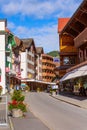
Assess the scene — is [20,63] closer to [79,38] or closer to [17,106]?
[79,38]

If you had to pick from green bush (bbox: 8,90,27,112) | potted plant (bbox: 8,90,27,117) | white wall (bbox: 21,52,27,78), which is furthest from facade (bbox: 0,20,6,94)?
potted plant (bbox: 8,90,27,117)

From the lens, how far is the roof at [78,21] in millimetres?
59938

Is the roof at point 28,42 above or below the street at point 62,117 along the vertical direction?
above

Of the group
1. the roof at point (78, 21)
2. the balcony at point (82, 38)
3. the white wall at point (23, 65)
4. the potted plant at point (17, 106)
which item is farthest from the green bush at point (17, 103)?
the white wall at point (23, 65)

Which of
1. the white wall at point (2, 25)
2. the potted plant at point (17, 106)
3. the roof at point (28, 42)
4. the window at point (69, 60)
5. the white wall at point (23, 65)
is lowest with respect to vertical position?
the potted plant at point (17, 106)

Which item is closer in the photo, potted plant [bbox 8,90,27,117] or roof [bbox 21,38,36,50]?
potted plant [bbox 8,90,27,117]

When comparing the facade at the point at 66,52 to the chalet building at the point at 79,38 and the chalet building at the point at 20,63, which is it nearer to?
the chalet building at the point at 79,38

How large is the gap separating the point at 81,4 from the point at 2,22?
27258mm

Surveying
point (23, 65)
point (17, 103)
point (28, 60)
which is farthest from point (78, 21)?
point (28, 60)

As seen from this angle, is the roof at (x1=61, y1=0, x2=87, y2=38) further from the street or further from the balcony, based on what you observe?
the street

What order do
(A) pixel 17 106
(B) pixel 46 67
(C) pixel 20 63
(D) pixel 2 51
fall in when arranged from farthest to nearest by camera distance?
(B) pixel 46 67 < (C) pixel 20 63 < (D) pixel 2 51 < (A) pixel 17 106

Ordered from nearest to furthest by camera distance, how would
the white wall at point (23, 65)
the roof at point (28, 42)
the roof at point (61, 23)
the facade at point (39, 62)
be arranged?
the roof at point (61, 23)
the white wall at point (23, 65)
the roof at point (28, 42)
the facade at point (39, 62)

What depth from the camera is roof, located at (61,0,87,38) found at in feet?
197

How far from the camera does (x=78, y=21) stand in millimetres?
67000
